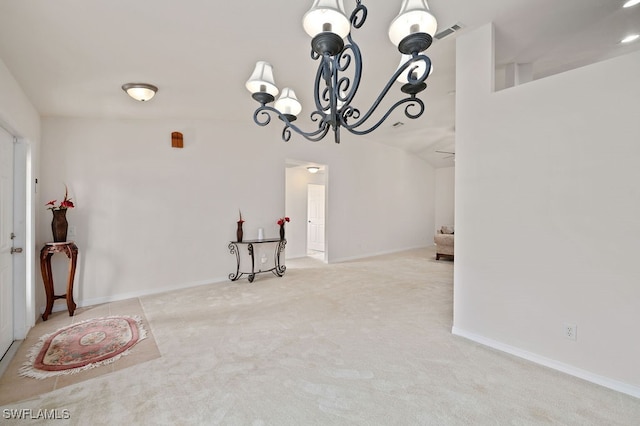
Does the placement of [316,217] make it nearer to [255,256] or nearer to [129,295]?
[255,256]

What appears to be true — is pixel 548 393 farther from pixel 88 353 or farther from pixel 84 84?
pixel 84 84

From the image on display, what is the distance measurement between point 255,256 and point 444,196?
22.3ft

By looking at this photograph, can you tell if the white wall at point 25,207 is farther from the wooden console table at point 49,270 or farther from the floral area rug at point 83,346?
the floral area rug at point 83,346

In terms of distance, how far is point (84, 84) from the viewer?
2791 millimetres

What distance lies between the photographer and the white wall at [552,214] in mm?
1953

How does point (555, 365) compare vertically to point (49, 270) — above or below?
below

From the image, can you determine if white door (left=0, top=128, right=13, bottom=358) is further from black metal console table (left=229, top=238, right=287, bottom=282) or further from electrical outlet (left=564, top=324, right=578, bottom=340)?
electrical outlet (left=564, top=324, right=578, bottom=340)

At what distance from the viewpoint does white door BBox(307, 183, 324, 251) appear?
25.9 feet

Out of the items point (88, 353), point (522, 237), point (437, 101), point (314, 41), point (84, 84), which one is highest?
point (437, 101)

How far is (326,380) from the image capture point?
208 centimetres

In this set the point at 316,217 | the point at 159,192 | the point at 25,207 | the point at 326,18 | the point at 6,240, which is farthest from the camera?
the point at 316,217

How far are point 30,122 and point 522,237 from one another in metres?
4.79

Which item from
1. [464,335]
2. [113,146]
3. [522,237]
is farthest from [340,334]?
[113,146]

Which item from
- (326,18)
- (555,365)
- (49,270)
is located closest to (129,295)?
(49,270)
